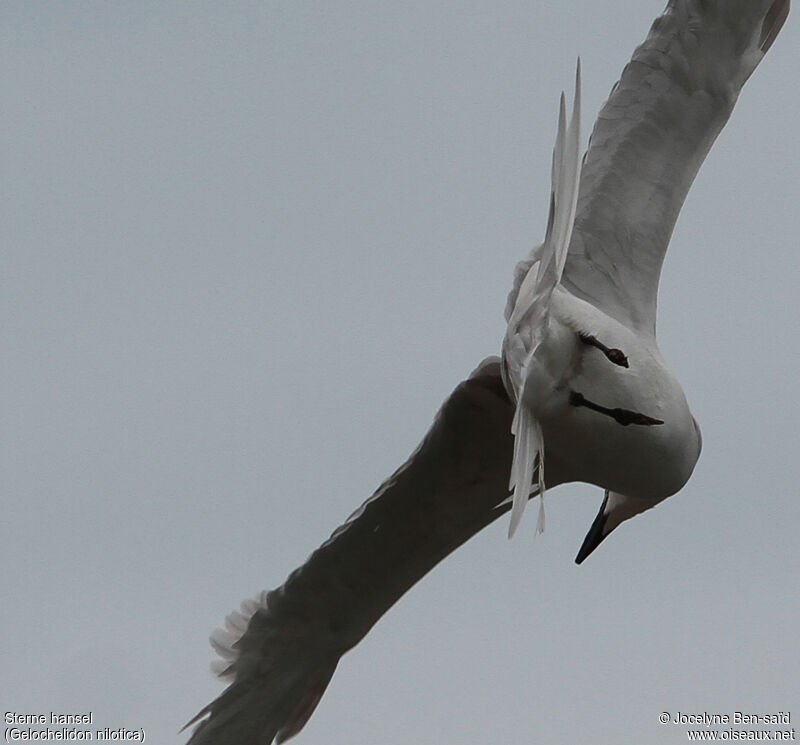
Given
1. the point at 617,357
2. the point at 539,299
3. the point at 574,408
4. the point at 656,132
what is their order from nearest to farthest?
the point at 539,299, the point at 574,408, the point at 617,357, the point at 656,132

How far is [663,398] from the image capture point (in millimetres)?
10648

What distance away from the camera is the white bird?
1045 cm

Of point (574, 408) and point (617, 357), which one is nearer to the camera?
point (574, 408)

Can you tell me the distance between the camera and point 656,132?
1235cm

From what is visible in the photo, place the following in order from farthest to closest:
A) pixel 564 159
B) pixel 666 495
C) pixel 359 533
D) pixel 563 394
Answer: pixel 359 533
pixel 666 495
pixel 563 394
pixel 564 159

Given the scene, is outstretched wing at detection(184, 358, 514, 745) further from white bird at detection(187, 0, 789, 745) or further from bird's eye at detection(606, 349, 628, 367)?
bird's eye at detection(606, 349, 628, 367)

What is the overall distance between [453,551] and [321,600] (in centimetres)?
82

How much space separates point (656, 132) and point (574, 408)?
8.47ft

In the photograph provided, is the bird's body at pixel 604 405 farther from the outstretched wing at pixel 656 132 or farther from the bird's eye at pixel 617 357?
the outstretched wing at pixel 656 132

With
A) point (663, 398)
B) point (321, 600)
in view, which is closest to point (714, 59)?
point (663, 398)

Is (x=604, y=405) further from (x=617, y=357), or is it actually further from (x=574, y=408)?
(x=617, y=357)

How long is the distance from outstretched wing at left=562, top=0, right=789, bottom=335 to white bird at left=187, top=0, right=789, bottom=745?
10 mm

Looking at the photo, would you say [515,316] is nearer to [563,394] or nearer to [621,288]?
[563,394]

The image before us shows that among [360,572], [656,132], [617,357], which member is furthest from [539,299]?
[360,572]
